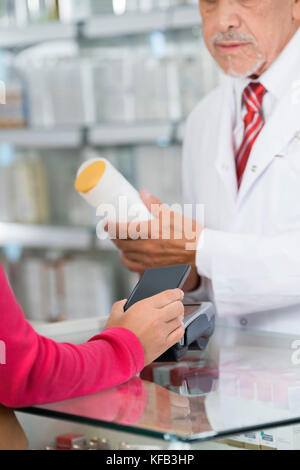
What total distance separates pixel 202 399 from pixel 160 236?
62 cm

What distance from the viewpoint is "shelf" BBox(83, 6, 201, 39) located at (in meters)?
3.01

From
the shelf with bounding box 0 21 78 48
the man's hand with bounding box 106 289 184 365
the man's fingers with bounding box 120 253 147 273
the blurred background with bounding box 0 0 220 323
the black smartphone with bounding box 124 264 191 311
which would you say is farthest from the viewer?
the shelf with bounding box 0 21 78 48

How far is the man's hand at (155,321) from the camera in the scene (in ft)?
3.83

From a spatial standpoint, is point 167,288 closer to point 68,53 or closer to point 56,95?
point 56,95

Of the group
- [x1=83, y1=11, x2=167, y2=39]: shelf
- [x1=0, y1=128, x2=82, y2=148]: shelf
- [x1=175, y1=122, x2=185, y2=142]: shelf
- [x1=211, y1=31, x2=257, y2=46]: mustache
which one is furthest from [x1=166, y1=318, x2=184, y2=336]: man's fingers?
[x1=0, y1=128, x2=82, y2=148]: shelf

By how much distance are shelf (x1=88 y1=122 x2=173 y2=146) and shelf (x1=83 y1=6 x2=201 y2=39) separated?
0.41 metres

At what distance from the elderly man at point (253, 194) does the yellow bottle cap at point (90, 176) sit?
0.45ft

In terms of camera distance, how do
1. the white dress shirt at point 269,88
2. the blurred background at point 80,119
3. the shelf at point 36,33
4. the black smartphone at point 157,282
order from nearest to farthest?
the black smartphone at point 157,282 → the white dress shirt at point 269,88 → the blurred background at point 80,119 → the shelf at point 36,33

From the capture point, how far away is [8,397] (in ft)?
3.43

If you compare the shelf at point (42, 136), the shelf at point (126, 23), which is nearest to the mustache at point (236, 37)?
the shelf at point (126, 23)

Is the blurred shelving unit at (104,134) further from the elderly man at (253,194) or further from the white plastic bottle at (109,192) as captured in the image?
the white plastic bottle at (109,192)

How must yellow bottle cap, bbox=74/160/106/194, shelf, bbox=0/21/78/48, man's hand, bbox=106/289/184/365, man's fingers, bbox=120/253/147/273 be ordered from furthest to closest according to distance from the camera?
shelf, bbox=0/21/78/48 < man's fingers, bbox=120/253/147/273 < yellow bottle cap, bbox=74/160/106/194 < man's hand, bbox=106/289/184/365

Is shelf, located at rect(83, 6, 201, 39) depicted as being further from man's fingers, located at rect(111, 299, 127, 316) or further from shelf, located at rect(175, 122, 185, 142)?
man's fingers, located at rect(111, 299, 127, 316)

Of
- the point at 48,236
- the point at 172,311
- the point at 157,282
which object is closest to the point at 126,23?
the point at 48,236
